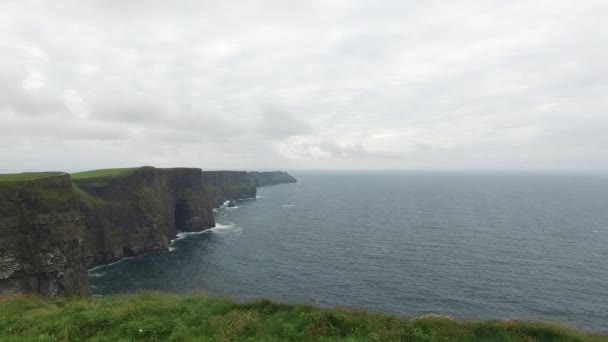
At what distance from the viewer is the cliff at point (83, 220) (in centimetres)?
4681

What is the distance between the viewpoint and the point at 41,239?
160 ft

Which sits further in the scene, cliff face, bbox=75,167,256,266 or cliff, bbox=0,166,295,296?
cliff face, bbox=75,167,256,266

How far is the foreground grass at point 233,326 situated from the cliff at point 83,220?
1445 inches

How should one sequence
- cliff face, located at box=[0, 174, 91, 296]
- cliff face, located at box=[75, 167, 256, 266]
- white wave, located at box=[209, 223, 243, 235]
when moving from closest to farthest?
cliff face, located at box=[0, 174, 91, 296]
cliff face, located at box=[75, 167, 256, 266]
white wave, located at box=[209, 223, 243, 235]

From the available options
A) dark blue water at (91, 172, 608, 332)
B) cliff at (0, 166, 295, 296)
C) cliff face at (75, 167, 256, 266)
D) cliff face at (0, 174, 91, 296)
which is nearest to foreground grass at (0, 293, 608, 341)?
dark blue water at (91, 172, 608, 332)

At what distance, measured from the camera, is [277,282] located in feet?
191

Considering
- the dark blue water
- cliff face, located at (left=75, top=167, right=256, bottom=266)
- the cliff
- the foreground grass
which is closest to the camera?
the foreground grass

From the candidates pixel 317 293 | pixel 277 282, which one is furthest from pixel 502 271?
pixel 277 282

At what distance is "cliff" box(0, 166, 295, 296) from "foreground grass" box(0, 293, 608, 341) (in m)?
36.7

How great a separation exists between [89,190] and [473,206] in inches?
6050

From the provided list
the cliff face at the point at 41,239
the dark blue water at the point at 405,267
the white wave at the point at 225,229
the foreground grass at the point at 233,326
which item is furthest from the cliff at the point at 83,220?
the foreground grass at the point at 233,326

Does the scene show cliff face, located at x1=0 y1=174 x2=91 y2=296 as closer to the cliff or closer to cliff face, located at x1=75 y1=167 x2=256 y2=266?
the cliff

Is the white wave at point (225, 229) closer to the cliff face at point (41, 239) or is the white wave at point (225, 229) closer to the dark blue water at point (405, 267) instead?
the dark blue water at point (405, 267)

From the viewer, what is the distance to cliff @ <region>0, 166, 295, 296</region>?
46.8m
